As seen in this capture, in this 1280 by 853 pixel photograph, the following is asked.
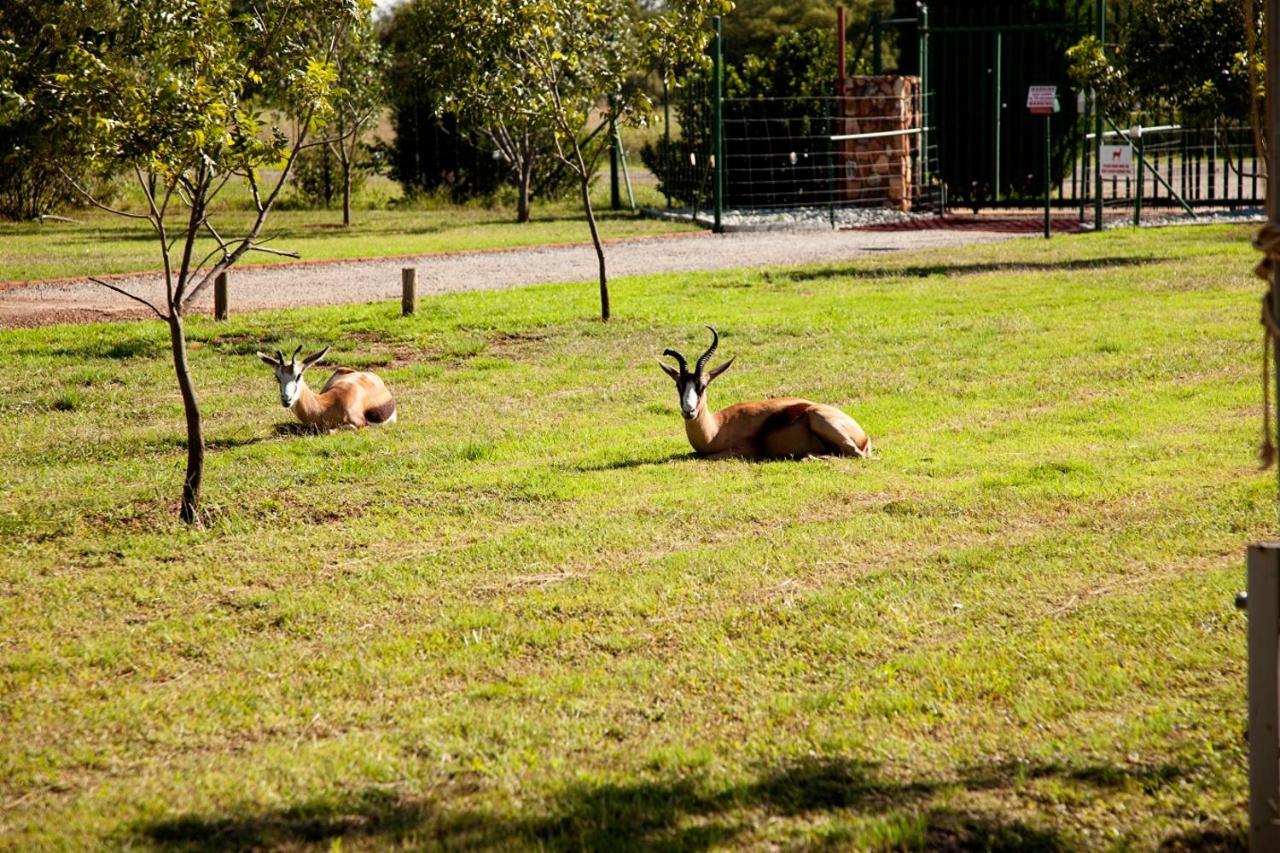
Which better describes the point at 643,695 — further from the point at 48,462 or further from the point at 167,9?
the point at 48,462

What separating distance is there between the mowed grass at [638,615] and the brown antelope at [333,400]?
0.39 meters

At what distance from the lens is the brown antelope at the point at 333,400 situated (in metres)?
11.9

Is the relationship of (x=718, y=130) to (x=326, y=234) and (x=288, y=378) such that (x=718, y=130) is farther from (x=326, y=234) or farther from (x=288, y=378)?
(x=288, y=378)

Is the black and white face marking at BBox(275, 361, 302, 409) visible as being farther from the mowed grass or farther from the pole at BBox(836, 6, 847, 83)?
the pole at BBox(836, 6, 847, 83)

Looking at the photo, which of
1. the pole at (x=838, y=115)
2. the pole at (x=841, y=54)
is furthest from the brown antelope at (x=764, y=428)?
the pole at (x=841, y=54)

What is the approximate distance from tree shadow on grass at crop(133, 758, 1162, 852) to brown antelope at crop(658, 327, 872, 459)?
5457 millimetres

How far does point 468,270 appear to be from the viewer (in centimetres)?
2456

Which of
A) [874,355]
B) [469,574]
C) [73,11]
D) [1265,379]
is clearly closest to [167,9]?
[73,11]

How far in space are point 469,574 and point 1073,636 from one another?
3089 mm

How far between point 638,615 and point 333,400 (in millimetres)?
5999

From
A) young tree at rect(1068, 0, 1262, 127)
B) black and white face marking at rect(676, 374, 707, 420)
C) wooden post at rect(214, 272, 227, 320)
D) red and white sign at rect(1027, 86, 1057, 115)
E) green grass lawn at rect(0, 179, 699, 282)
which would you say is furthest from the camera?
green grass lawn at rect(0, 179, 699, 282)

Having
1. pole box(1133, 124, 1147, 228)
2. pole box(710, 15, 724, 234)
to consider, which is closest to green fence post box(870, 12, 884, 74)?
pole box(710, 15, 724, 234)

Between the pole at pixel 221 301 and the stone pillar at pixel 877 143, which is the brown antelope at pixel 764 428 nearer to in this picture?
the pole at pixel 221 301

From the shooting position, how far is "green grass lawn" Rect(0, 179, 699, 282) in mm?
25500
